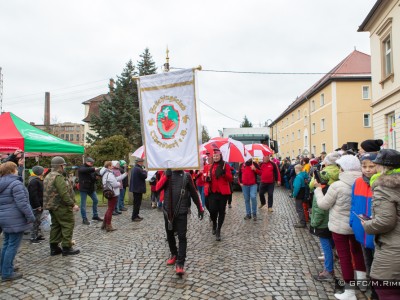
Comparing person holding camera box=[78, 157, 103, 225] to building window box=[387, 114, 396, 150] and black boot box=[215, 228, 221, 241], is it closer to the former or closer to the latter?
black boot box=[215, 228, 221, 241]

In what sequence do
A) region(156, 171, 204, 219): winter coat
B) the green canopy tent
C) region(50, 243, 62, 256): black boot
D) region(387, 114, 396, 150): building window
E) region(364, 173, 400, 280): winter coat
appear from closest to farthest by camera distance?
region(364, 173, 400, 280): winter coat
region(156, 171, 204, 219): winter coat
region(50, 243, 62, 256): black boot
the green canopy tent
region(387, 114, 396, 150): building window

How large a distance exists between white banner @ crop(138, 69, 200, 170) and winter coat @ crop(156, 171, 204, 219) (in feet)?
0.74

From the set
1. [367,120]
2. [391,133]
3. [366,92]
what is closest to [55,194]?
[391,133]

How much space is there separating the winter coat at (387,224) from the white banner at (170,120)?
8.61 ft

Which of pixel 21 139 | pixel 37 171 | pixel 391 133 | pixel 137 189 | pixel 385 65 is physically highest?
pixel 385 65

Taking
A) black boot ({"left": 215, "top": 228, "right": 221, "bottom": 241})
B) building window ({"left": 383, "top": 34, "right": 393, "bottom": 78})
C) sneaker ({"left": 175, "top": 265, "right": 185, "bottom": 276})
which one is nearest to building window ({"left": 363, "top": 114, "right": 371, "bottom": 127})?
building window ({"left": 383, "top": 34, "right": 393, "bottom": 78})

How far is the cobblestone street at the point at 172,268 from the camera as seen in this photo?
13.6 ft

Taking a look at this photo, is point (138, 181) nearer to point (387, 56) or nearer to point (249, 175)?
point (249, 175)

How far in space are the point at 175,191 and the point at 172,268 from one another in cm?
123

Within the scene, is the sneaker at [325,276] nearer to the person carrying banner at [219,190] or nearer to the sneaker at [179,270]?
the sneaker at [179,270]

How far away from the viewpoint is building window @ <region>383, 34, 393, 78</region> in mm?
14680

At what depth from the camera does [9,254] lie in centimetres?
479

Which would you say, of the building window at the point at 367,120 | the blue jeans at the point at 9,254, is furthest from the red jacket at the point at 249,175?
the building window at the point at 367,120

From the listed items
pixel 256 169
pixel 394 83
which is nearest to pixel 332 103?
pixel 394 83
